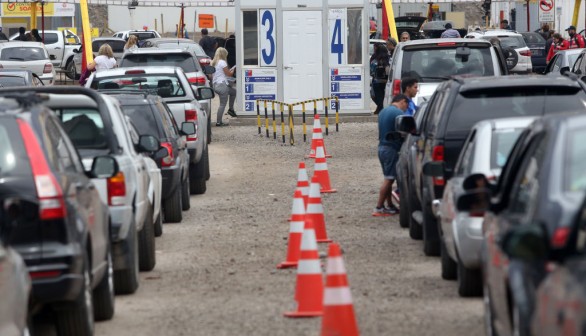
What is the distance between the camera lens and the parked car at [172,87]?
20016 mm

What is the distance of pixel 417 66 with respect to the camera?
2209 cm

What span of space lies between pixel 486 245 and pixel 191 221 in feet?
29.2

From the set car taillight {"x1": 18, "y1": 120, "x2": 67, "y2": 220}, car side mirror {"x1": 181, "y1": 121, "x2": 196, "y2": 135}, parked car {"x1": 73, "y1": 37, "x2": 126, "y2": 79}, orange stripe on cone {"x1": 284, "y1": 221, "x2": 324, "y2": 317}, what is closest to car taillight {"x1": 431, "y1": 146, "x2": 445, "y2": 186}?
orange stripe on cone {"x1": 284, "y1": 221, "x2": 324, "y2": 317}

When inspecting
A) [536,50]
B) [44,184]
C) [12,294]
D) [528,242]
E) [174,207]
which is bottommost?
[536,50]

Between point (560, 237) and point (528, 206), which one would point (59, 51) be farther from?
point (560, 237)

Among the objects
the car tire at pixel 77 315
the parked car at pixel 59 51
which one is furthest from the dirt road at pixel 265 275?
the parked car at pixel 59 51

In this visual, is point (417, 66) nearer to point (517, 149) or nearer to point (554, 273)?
point (517, 149)

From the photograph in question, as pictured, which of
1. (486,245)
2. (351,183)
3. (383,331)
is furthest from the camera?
(351,183)

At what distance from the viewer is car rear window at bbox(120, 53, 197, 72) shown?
90.1 ft

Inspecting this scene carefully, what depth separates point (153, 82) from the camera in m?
20.6

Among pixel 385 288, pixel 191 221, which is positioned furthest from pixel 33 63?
pixel 385 288

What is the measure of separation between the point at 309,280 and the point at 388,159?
668cm

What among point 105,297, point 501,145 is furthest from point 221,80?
point 105,297

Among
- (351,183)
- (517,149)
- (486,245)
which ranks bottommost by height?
(351,183)
